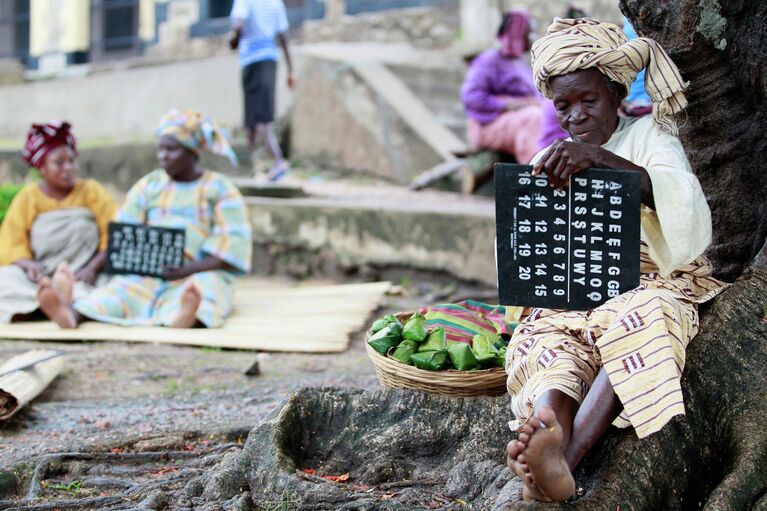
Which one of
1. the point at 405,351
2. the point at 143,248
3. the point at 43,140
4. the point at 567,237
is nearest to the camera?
the point at 567,237

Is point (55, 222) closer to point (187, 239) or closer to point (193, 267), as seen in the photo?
point (187, 239)

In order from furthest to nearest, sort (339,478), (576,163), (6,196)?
(6,196) → (339,478) → (576,163)

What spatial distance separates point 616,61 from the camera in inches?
122

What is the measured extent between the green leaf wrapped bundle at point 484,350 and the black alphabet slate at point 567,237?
15.4 inches

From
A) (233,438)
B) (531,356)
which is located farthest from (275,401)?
(531,356)

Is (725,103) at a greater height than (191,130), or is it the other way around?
(725,103)

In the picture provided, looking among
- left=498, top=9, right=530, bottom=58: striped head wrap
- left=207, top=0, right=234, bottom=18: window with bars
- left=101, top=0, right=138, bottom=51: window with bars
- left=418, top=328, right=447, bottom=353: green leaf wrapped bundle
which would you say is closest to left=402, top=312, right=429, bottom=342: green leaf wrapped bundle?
left=418, top=328, right=447, bottom=353: green leaf wrapped bundle

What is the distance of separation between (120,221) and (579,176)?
179 inches

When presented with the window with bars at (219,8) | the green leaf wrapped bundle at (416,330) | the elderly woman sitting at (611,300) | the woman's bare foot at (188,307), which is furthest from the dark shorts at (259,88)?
the elderly woman sitting at (611,300)

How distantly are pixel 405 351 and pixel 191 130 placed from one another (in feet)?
11.7

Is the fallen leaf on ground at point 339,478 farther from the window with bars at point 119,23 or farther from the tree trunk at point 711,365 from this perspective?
the window with bars at point 119,23

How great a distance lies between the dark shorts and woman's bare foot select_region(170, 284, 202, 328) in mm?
4318

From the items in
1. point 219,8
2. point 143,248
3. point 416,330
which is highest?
point 219,8

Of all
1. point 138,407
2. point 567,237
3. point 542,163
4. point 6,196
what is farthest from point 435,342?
point 6,196
